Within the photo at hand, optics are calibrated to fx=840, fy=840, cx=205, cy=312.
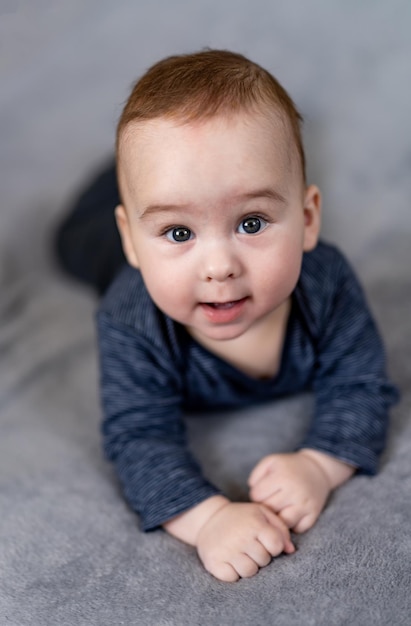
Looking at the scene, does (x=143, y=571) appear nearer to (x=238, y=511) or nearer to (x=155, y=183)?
(x=238, y=511)

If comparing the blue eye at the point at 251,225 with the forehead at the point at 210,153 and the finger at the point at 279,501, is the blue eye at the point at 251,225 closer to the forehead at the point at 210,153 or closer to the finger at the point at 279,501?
the forehead at the point at 210,153

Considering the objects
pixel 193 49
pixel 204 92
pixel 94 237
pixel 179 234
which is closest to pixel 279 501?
pixel 179 234

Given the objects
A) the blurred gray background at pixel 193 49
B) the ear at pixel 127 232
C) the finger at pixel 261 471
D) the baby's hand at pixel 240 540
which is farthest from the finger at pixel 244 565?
the blurred gray background at pixel 193 49

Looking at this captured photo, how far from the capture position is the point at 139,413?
1058 millimetres

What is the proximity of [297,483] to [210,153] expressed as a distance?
15.0 inches

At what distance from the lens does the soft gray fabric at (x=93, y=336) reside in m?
0.83

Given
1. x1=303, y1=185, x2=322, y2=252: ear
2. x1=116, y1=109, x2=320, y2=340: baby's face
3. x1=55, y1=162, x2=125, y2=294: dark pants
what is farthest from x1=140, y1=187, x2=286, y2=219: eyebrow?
x1=55, y1=162, x2=125, y2=294: dark pants

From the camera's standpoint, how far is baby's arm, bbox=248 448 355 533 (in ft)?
3.06

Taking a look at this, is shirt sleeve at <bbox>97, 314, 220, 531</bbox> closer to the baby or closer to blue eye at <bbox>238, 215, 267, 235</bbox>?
the baby

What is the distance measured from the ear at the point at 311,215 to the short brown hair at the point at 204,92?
52 millimetres

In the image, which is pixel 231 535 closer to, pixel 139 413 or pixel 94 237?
pixel 139 413

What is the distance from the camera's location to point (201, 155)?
0.83m

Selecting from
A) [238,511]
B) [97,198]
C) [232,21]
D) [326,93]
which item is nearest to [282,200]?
[238,511]

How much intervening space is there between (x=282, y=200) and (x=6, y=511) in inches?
19.1
